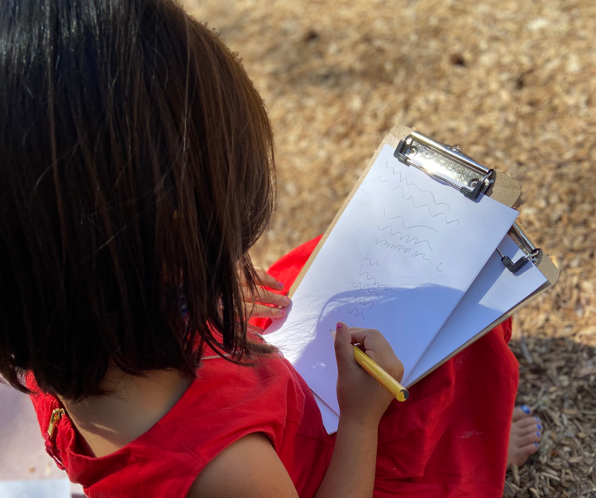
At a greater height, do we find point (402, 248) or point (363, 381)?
point (402, 248)

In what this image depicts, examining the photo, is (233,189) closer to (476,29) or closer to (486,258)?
(486,258)

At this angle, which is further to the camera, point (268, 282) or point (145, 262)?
point (268, 282)

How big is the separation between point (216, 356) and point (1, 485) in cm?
81

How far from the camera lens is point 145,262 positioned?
62 cm

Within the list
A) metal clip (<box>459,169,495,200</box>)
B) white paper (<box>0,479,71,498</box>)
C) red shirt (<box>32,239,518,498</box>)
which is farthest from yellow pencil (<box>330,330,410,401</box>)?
white paper (<box>0,479,71,498</box>)

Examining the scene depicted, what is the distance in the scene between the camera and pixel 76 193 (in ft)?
1.87

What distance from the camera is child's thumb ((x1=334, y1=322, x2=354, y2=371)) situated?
0.87 m

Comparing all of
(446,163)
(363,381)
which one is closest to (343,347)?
(363,381)

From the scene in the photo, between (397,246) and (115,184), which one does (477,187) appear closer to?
(397,246)

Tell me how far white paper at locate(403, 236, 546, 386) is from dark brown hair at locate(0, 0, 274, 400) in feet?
1.32

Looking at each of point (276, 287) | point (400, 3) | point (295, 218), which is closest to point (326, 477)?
point (276, 287)

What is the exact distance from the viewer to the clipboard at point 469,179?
2.96 feet

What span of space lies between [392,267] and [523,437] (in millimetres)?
566

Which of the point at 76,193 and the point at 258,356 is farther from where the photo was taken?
the point at 258,356
